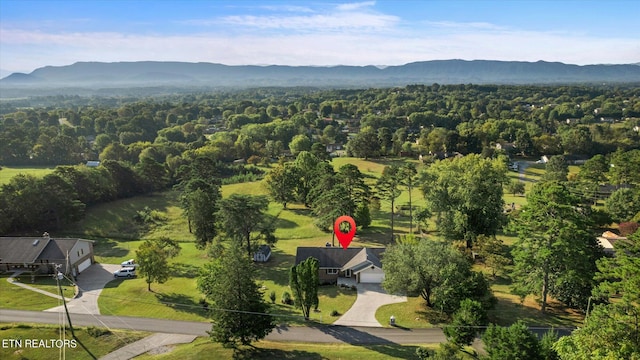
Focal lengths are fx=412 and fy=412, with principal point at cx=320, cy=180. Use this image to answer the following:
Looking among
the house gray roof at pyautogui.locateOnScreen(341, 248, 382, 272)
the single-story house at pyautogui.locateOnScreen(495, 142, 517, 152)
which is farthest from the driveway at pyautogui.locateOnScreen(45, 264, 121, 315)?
the single-story house at pyautogui.locateOnScreen(495, 142, 517, 152)

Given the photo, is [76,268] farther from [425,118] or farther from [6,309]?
[425,118]

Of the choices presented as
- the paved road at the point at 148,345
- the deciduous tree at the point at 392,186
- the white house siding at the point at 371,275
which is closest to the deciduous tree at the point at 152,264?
the paved road at the point at 148,345

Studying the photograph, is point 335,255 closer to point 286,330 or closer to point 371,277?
point 371,277

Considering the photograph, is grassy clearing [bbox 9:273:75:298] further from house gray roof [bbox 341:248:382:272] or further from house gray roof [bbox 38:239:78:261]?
house gray roof [bbox 341:248:382:272]

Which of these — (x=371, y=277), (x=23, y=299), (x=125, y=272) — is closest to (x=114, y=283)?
(x=125, y=272)

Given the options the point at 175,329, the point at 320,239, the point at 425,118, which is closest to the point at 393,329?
the point at 175,329

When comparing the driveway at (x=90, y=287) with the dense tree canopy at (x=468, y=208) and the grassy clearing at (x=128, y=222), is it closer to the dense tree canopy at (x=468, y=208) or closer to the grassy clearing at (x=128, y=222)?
the grassy clearing at (x=128, y=222)
